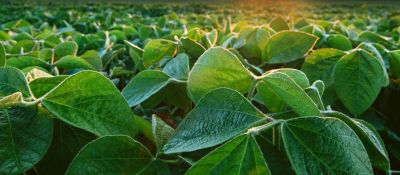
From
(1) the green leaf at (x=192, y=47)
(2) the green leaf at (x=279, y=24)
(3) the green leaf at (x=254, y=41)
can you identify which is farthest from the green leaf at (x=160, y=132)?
(2) the green leaf at (x=279, y=24)

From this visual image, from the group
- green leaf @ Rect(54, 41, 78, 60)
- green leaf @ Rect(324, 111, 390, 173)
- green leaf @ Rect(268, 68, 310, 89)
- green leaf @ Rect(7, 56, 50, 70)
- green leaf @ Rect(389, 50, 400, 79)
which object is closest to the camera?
green leaf @ Rect(324, 111, 390, 173)

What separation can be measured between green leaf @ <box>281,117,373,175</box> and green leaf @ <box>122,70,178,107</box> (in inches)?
14.1

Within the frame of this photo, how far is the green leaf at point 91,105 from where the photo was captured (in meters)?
0.65

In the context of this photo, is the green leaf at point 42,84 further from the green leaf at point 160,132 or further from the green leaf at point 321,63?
the green leaf at point 321,63

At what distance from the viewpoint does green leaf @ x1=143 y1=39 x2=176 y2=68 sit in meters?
1.16

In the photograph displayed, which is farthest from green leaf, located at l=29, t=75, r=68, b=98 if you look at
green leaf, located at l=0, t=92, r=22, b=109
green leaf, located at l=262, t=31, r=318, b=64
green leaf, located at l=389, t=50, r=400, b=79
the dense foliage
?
green leaf, located at l=389, t=50, r=400, b=79

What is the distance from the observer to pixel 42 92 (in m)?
0.74

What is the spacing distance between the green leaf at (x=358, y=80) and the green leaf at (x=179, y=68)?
1.05 ft

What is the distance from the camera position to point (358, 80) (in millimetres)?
997

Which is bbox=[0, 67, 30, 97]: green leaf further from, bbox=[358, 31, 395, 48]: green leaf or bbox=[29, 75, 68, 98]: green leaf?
bbox=[358, 31, 395, 48]: green leaf

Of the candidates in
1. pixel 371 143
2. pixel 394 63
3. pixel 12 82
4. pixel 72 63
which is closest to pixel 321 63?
pixel 394 63

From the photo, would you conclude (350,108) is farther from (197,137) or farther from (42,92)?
(42,92)

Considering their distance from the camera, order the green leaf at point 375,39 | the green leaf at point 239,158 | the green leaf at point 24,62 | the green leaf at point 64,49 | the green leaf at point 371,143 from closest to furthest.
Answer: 1. the green leaf at point 239,158
2. the green leaf at point 371,143
3. the green leaf at point 24,62
4. the green leaf at point 64,49
5. the green leaf at point 375,39

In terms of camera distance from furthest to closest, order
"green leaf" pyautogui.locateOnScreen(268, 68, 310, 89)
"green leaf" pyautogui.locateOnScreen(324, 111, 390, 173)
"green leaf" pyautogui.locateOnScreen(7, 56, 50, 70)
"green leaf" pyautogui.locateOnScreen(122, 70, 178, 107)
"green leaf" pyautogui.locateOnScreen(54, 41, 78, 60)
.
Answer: "green leaf" pyautogui.locateOnScreen(54, 41, 78, 60) < "green leaf" pyautogui.locateOnScreen(7, 56, 50, 70) < "green leaf" pyautogui.locateOnScreen(122, 70, 178, 107) < "green leaf" pyautogui.locateOnScreen(268, 68, 310, 89) < "green leaf" pyautogui.locateOnScreen(324, 111, 390, 173)
